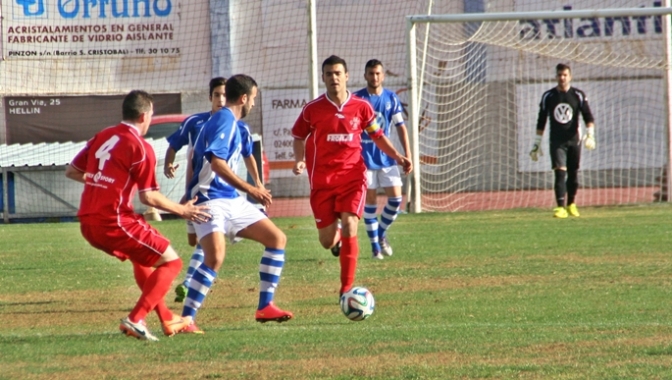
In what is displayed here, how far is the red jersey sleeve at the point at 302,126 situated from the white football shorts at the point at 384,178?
3250mm

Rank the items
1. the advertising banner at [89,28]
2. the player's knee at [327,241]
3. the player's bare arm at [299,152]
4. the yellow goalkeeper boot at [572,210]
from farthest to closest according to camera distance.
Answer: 1. the advertising banner at [89,28]
2. the yellow goalkeeper boot at [572,210]
3. the player's bare arm at [299,152]
4. the player's knee at [327,241]

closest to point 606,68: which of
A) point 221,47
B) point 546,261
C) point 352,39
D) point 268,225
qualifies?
point 352,39

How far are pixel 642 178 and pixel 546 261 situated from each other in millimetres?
13114

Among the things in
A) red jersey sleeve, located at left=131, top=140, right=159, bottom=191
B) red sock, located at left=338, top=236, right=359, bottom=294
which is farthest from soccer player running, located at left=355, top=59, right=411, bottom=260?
red jersey sleeve, located at left=131, top=140, right=159, bottom=191

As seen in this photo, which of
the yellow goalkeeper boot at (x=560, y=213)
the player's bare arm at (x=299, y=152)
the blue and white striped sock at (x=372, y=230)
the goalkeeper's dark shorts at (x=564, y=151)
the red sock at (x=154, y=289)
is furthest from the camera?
the yellow goalkeeper boot at (x=560, y=213)

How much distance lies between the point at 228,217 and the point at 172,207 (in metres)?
0.89

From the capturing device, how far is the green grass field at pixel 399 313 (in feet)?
19.2

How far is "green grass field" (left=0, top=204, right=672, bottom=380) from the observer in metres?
5.84

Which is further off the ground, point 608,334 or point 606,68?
point 606,68

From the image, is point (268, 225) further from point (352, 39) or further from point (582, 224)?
point (352, 39)

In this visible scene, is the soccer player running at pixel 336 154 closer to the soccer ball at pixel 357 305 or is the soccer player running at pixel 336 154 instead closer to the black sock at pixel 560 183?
the soccer ball at pixel 357 305

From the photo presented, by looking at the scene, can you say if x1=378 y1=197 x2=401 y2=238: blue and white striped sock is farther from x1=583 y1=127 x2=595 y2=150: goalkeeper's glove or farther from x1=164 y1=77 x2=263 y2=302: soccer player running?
x1=583 y1=127 x2=595 y2=150: goalkeeper's glove

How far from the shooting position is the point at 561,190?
1669 cm

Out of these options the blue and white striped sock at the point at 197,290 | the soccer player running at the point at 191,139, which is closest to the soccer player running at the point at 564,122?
the soccer player running at the point at 191,139
